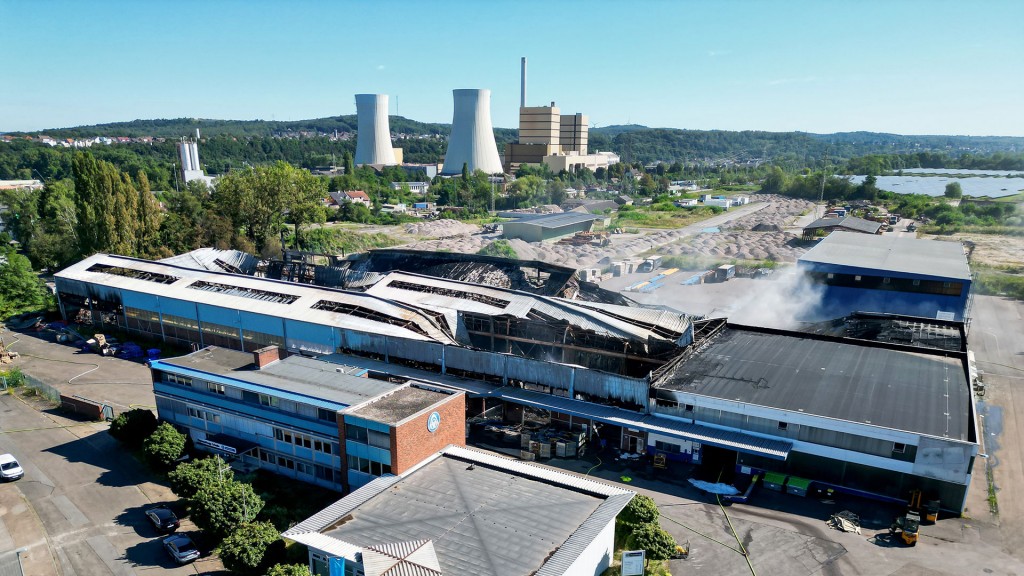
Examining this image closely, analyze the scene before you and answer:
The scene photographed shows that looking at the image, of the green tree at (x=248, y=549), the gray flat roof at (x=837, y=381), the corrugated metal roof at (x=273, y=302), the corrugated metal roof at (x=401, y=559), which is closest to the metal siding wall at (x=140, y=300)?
the corrugated metal roof at (x=273, y=302)

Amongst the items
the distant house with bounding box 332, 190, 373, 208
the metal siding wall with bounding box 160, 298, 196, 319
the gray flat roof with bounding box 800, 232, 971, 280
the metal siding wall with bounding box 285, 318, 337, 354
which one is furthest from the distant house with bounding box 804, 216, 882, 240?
the metal siding wall with bounding box 160, 298, 196, 319

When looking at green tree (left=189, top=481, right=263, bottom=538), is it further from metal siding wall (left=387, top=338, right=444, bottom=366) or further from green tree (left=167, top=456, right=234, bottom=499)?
metal siding wall (left=387, top=338, right=444, bottom=366)

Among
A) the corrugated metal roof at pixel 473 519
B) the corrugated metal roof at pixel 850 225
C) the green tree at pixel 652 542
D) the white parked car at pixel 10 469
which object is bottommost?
the white parked car at pixel 10 469

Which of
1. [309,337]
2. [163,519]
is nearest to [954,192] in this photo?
[309,337]

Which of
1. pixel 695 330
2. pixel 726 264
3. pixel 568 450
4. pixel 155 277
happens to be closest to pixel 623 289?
pixel 726 264

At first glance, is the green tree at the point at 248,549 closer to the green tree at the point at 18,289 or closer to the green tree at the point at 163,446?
the green tree at the point at 163,446
